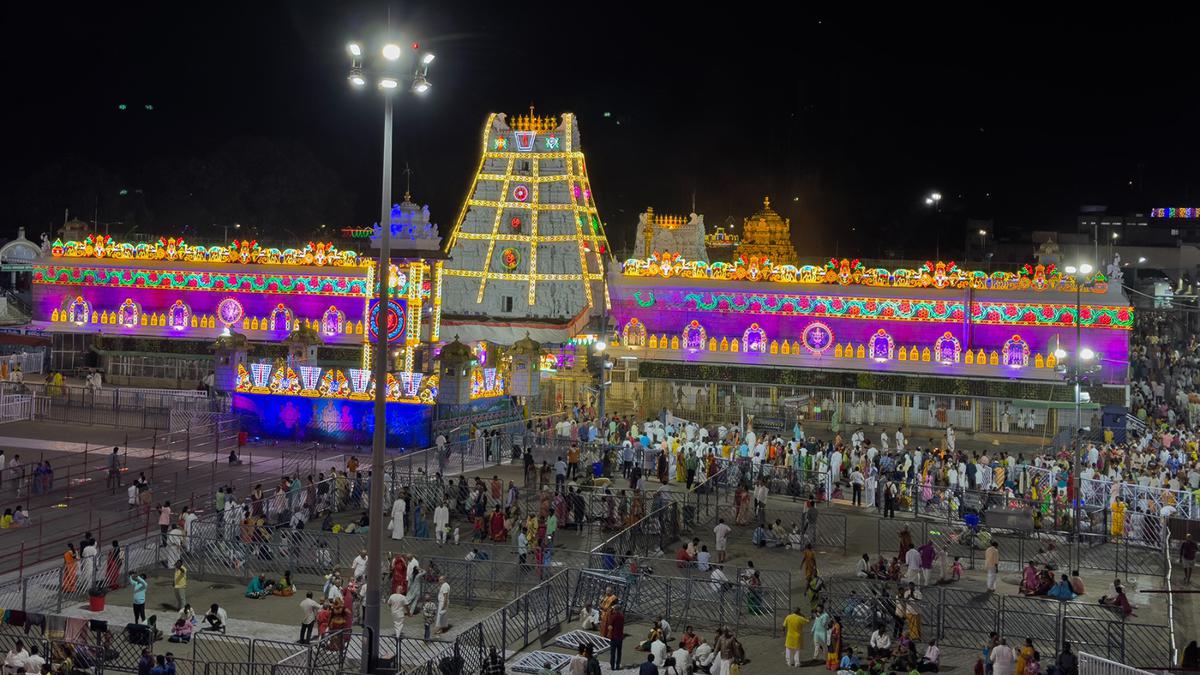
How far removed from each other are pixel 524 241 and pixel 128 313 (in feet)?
68.0

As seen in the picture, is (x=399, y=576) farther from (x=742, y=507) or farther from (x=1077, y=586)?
(x=1077, y=586)

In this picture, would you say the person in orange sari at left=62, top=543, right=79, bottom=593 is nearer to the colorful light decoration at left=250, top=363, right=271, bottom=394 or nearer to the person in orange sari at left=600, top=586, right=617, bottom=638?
the person in orange sari at left=600, top=586, right=617, bottom=638

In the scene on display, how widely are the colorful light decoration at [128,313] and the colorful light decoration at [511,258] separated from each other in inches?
749

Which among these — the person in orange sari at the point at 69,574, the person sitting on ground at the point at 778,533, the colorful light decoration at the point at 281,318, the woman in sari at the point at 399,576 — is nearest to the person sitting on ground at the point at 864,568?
the person sitting on ground at the point at 778,533

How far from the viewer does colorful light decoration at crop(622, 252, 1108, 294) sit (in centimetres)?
5459

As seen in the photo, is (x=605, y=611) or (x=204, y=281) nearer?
(x=605, y=611)

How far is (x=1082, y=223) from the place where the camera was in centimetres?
9969

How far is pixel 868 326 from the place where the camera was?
5659 centimetres

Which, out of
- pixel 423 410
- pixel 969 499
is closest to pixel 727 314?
pixel 423 410

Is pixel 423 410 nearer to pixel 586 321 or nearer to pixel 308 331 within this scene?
pixel 308 331

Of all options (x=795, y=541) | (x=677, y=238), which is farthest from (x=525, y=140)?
(x=795, y=541)

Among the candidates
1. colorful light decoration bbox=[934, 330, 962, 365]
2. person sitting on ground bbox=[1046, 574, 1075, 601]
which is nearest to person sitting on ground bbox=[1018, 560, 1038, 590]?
person sitting on ground bbox=[1046, 574, 1075, 601]

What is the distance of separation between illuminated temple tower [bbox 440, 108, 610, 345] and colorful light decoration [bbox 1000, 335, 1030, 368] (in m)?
17.6

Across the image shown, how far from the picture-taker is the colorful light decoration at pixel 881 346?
56125mm
